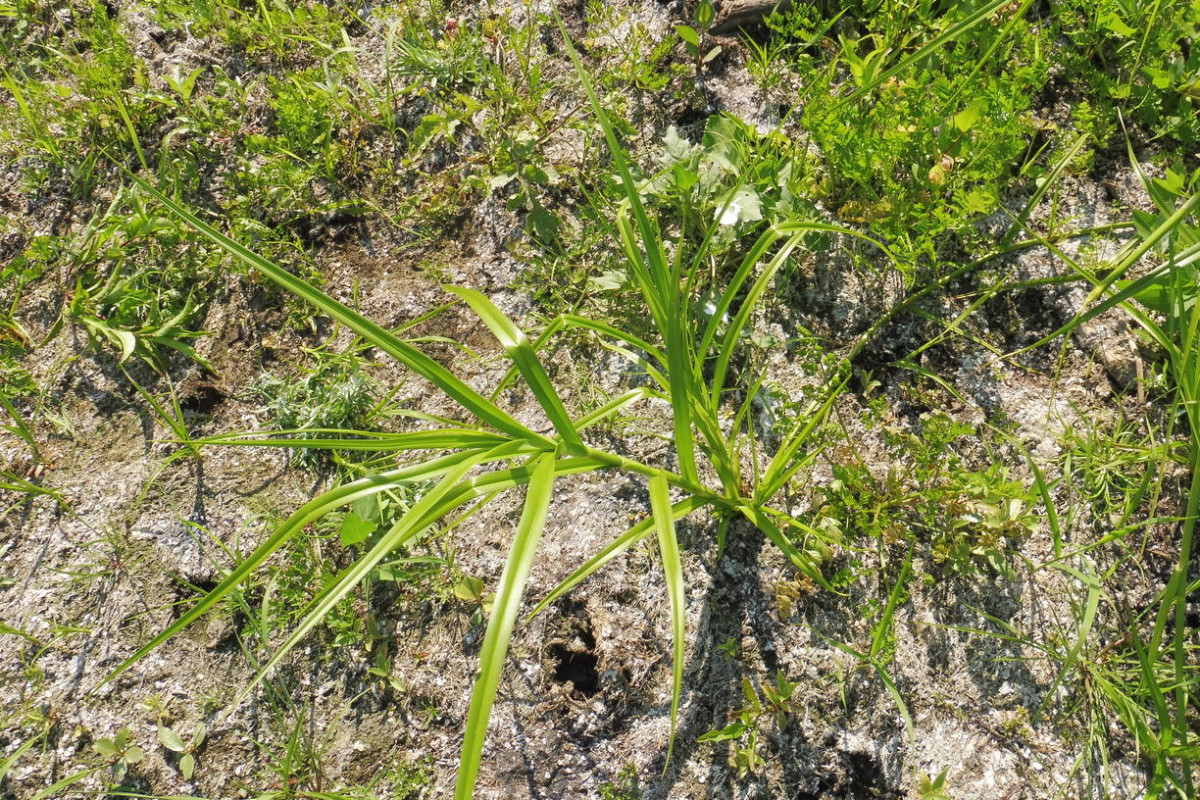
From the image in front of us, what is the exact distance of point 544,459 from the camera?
1224 mm

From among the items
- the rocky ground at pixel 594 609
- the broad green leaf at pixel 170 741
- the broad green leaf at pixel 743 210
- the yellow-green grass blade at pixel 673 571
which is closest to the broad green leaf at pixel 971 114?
the rocky ground at pixel 594 609

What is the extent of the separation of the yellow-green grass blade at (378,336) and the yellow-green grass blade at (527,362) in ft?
0.15

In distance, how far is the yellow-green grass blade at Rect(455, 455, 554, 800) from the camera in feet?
3.17

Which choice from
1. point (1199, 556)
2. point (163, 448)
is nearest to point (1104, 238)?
point (1199, 556)

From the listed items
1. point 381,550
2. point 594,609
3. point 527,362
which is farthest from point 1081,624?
point 381,550

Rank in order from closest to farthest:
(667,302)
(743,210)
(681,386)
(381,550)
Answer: (381,550) < (681,386) < (667,302) < (743,210)

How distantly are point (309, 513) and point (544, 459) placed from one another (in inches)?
15.5

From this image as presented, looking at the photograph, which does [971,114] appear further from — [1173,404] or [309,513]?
[309,513]

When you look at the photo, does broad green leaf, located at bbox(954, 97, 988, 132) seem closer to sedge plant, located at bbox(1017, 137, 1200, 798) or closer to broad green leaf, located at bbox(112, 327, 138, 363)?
sedge plant, located at bbox(1017, 137, 1200, 798)

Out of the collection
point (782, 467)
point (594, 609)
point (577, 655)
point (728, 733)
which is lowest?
point (728, 733)

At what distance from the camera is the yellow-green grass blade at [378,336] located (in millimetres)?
1227

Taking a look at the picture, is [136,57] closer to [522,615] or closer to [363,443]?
[363,443]

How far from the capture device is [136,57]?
2.55 metres

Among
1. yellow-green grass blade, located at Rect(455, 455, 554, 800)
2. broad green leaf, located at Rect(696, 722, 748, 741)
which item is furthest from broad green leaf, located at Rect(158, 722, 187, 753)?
broad green leaf, located at Rect(696, 722, 748, 741)
